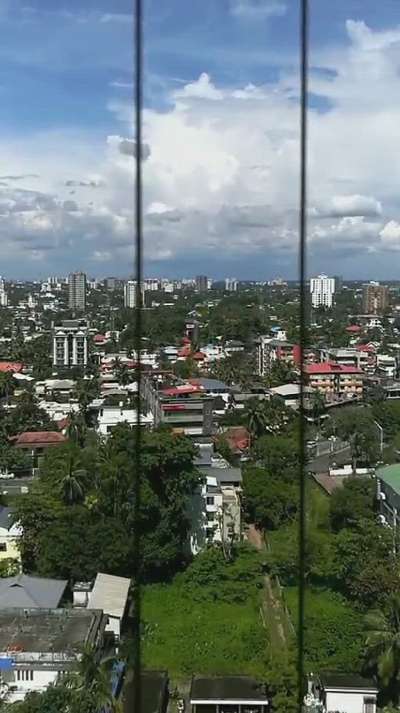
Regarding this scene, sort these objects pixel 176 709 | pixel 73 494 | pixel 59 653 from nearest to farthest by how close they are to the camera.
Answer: pixel 59 653
pixel 176 709
pixel 73 494

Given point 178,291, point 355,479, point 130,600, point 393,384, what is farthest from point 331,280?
point 130,600

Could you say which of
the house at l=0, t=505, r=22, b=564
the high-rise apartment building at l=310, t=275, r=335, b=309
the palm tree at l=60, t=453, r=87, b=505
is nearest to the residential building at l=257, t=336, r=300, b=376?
the palm tree at l=60, t=453, r=87, b=505

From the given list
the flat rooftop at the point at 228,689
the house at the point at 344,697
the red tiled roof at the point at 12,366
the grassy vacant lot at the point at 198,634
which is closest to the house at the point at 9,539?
the grassy vacant lot at the point at 198,634

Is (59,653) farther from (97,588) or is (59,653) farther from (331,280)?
(331,280)

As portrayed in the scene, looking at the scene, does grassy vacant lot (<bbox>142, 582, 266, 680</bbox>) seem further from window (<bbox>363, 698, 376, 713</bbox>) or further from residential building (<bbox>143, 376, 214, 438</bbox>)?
residential building (<bbox>143, 376, 214, 438</bbox>)

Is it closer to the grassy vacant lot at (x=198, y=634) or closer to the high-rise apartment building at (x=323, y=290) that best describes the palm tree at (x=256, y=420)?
the grassy vacant lot at (x=198, y=634)

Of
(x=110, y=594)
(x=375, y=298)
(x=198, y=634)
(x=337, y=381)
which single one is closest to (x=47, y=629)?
(x=110, y=594)
